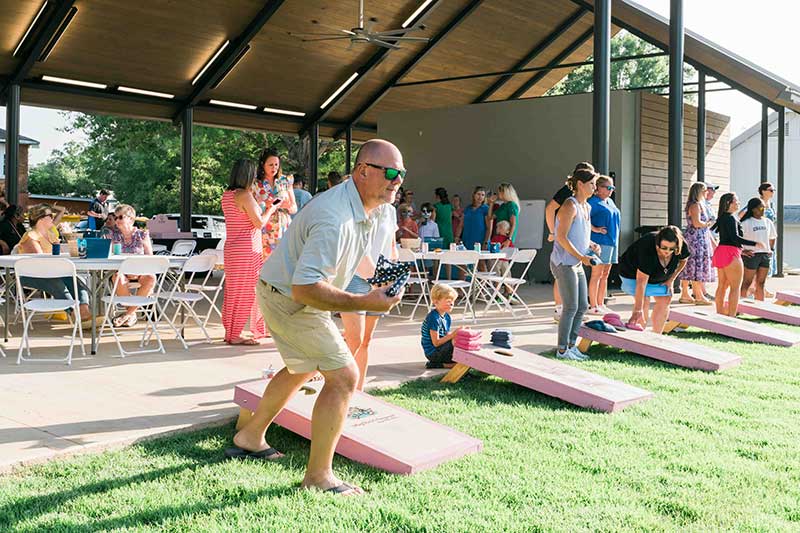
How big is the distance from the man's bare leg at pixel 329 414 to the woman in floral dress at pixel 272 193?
3.85 m

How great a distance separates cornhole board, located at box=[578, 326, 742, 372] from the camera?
6453 mm

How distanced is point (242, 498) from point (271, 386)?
59 centimetres

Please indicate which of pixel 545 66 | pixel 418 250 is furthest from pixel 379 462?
pixel 545 66

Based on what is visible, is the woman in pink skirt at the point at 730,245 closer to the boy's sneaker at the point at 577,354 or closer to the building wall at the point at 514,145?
the boy's sneaker at the point at 577,354

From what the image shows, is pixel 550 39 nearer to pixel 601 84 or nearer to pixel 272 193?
pixel 601 84

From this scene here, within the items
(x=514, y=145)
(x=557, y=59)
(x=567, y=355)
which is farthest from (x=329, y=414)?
(x=557, y=59)

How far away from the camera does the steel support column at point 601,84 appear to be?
10.2 m

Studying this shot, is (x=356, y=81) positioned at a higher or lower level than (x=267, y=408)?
higher

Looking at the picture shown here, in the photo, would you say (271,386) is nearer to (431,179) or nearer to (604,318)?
(604,318)

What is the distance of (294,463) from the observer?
3748mm

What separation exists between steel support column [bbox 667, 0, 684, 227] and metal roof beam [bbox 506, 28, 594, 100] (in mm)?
5442

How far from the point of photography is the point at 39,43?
12336 millimetres

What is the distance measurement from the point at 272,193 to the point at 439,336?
2171 millimetres

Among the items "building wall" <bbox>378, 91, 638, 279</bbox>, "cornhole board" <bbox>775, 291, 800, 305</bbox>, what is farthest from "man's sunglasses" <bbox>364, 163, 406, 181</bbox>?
"building wall" <bbox>378, 91, 638, 279</bbox>
